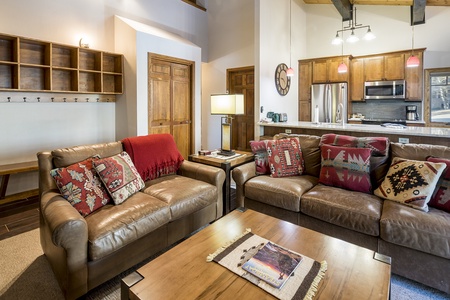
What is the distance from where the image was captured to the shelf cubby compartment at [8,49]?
3260 mm

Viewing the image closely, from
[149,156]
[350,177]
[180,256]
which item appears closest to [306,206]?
[350,177]

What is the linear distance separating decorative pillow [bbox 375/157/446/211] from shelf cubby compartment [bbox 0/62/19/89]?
175 inches

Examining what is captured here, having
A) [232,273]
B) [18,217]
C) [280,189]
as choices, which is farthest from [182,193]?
[18,217]

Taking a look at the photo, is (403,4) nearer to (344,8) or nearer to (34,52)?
(344,8)

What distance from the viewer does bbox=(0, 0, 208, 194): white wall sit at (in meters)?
3.50

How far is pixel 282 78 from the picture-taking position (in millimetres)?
5945

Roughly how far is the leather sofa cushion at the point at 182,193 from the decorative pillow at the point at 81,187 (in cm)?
44

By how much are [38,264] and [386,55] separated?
7.36 meters

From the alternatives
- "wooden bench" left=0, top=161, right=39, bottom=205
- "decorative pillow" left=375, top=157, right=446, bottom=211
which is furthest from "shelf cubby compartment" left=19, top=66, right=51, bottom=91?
"decorative pillow" left=375, top=157, right=446, bottom=211

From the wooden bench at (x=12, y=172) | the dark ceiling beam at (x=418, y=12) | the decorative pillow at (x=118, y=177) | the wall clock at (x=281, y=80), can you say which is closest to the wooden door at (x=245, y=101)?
the wall clock at (x=281, y=80)

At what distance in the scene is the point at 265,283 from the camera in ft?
4.03

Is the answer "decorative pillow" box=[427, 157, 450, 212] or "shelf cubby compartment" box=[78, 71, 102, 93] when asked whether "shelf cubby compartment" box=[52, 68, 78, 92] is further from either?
"decorative pillow" box=[427, 157, 450, 212]

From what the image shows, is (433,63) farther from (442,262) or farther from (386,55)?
(442,262)

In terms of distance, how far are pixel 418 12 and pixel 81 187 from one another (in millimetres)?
7003
